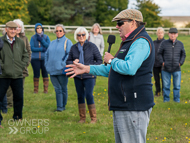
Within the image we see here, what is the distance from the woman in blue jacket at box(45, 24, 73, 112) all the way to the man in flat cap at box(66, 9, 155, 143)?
4717mm

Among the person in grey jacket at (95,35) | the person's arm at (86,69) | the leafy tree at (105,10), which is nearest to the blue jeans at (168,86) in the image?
the person in grey jacket at (95,35)

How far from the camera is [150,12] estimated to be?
58.4m

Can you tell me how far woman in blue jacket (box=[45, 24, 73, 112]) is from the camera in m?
8.30

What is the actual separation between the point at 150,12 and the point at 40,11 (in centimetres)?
2277

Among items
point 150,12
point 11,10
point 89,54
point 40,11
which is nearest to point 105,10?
point 150,12

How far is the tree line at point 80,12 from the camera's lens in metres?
59.4

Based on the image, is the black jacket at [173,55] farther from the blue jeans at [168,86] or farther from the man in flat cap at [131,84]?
the man in flat cap at [131,84]

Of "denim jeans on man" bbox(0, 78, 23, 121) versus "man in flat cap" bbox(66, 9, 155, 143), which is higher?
"man in flat cap" bbox(66, 9, 155, 143)

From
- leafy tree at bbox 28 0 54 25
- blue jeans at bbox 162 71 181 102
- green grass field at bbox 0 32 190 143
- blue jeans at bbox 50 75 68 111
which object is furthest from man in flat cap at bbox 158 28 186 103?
leafy tree at bbox 28 0 54 25

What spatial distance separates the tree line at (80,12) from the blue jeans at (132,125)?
181 feet

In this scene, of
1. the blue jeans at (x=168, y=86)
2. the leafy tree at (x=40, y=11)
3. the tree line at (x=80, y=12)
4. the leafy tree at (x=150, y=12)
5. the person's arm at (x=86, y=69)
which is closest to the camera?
the person's arm at (x=86, y=69)

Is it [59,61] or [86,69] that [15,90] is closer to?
[59,61]

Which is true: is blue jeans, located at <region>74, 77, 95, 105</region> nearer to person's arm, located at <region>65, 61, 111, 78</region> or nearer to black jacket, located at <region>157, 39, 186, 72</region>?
person's arm, located at <region>65, 61, 111, 78</region>

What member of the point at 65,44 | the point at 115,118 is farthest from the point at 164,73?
the point at 115,118
